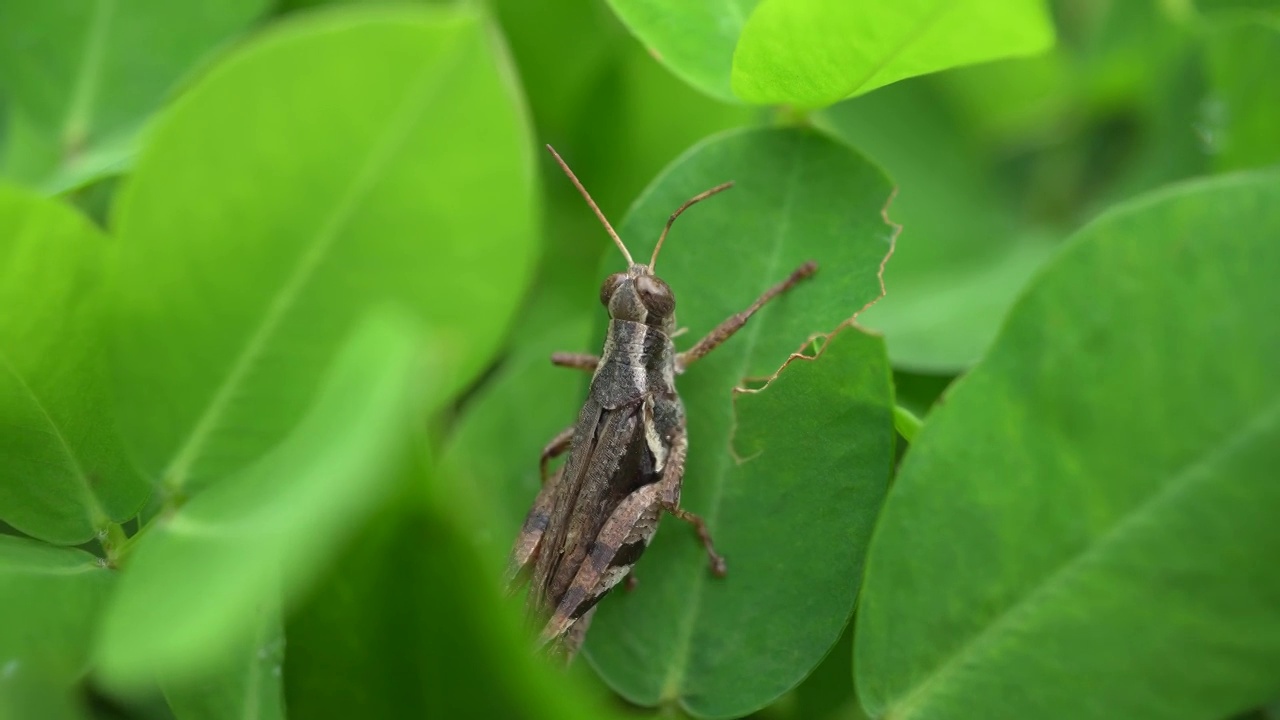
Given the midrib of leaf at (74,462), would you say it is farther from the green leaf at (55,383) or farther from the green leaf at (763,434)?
the green leaf at (763,434)

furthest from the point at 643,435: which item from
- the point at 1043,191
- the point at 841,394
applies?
the point at 1043,191

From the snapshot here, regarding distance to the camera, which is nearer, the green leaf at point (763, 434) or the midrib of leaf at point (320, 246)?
the midrib of leaf at point (320, 246)

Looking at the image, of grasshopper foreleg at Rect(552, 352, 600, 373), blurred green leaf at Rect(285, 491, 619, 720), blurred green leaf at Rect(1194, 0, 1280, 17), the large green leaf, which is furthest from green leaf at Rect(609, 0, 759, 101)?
blurred green leaf at Rect(1194, 0, 1280, 17)

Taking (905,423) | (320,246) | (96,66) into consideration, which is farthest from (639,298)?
(96,66)

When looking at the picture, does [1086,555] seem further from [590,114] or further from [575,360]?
[590,114]

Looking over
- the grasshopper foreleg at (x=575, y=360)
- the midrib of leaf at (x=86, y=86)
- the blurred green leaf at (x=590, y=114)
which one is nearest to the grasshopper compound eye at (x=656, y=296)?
the grasshopper foreleg at (x=575, y=360)

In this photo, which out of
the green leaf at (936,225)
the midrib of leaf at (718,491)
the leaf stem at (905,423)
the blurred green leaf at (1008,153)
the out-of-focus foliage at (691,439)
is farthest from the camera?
the blurred green leaf at (1008,153)

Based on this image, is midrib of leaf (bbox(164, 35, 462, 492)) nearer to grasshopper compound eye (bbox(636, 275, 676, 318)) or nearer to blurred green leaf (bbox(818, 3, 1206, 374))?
grasshopper compound eye (bbox(636, 275, 676, 318))
